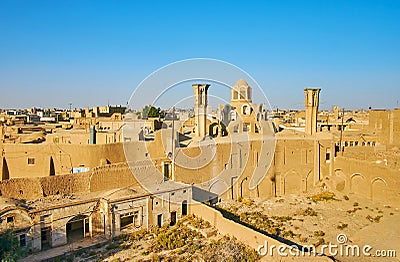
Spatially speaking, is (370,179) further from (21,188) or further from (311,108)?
(21,188)

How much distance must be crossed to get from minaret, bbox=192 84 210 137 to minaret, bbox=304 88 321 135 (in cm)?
861

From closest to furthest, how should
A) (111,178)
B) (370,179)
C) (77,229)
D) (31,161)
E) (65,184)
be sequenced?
1. (65,184)
2. (77,229)
3. (111,178)
4. (31,161)
5. (370,179)

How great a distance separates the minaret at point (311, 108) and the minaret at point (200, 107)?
861 centimetres

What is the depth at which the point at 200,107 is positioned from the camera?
24094mm

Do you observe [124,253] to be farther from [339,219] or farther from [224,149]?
[339,219]

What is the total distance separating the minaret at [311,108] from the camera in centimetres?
2733

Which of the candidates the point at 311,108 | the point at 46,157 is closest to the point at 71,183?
the point at 46,157

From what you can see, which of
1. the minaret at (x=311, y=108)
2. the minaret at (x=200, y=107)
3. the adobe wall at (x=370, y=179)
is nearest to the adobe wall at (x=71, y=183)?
the minaret at (x=200, y=107)

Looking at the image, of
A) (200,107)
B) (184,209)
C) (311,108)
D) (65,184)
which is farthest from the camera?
(311,108)

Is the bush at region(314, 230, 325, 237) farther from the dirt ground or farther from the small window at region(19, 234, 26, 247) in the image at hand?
the small window at region(19, 234, 26, 247)

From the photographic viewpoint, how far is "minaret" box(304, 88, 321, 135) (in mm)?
27328

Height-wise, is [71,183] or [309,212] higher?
[71,183]

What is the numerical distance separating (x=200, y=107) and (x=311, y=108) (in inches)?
366

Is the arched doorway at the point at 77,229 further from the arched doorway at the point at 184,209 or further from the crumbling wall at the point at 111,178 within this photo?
the arched doorway at the point at 184,209
